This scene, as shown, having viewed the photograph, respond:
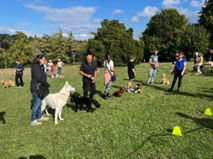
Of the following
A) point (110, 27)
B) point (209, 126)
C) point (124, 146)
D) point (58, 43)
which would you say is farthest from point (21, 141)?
point (58, 43)

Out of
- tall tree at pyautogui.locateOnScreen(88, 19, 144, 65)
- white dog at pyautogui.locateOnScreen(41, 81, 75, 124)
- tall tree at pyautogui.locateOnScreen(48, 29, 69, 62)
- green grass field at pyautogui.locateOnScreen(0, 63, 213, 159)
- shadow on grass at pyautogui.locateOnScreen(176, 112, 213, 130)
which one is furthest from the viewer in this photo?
tall tree at pyautogui.locateOnScreen(48, 29, 69, 62)

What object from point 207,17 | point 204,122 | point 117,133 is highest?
point 207,17

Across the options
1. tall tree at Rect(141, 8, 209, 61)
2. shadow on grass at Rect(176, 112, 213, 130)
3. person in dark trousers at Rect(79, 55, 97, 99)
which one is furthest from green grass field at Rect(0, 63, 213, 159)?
tall tree at Rect(141, 8, 209, 61)

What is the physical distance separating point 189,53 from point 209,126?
2704 cm

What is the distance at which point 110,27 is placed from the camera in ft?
80.7

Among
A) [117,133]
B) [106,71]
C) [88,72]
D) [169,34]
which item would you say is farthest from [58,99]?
[169,34]

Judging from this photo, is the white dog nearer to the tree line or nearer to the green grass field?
the green grass field

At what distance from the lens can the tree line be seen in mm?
24078

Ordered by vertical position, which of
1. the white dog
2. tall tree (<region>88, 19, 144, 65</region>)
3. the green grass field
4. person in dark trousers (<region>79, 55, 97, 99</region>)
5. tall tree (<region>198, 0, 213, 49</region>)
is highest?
tall tree (<region>198, 0, 213, 49</region>)

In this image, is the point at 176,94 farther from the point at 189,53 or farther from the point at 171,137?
the point at 189,53

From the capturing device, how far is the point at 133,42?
81.0 ft

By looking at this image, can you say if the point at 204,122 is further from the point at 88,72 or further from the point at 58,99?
the point at 58,99

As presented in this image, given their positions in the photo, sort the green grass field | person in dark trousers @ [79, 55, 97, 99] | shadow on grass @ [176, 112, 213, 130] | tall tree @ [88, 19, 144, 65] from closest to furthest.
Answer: the green grass field
shadow on grass @ [176, 112, 213, 130]
person in dark trousers @ [79, 55, 97, 99]
tall tree @ [88, 19, 144, 65]

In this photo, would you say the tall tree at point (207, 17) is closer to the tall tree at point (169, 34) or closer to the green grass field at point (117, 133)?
the tall tree at point (169, 34)
